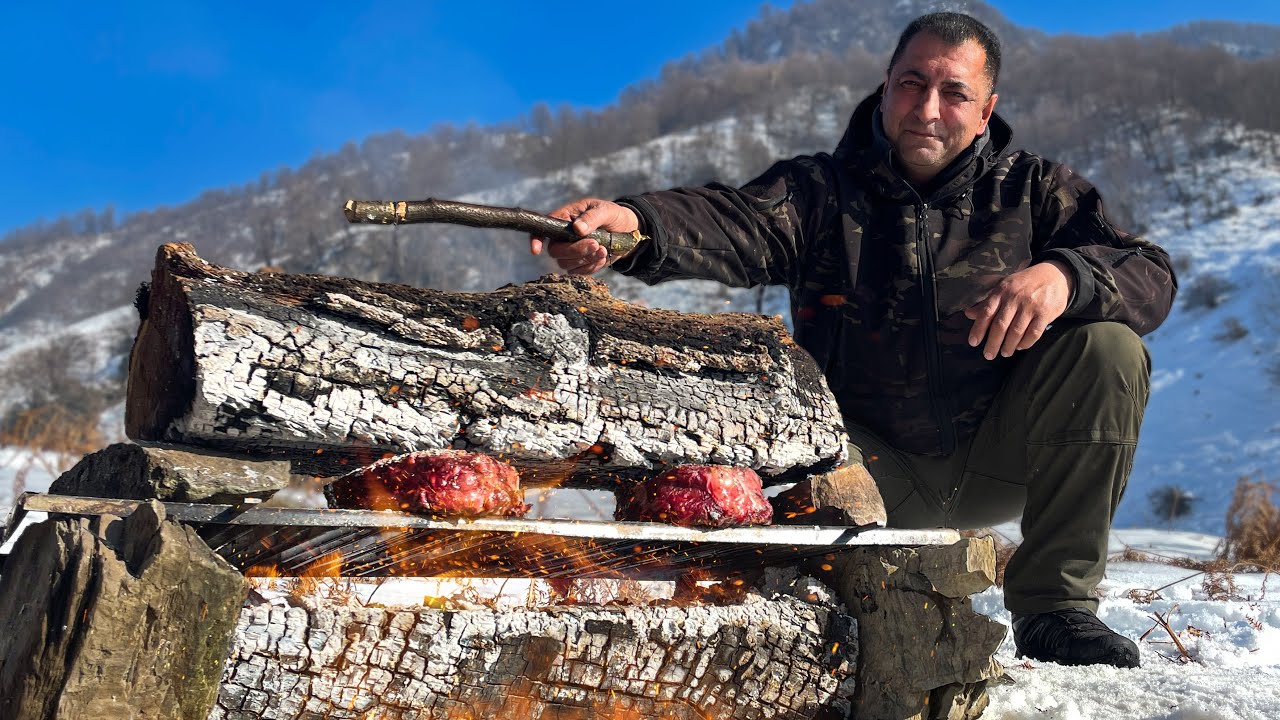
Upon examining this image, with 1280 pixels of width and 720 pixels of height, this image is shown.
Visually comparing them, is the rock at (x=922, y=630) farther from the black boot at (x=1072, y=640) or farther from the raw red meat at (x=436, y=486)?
the raw red meat at (x=436, y=486)

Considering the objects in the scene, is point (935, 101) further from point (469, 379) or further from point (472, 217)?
point (469, 379)

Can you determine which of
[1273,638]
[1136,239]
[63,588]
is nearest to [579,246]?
[63,588]

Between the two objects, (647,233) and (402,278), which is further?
(402,278)

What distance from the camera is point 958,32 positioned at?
2863 millimetres

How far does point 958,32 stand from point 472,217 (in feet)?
6.03

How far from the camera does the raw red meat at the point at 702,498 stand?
6.41 feet

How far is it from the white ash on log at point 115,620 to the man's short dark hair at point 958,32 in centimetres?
248

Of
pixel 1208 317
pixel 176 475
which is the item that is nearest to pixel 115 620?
pixel 176 475

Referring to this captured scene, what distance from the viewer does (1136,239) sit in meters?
2.82

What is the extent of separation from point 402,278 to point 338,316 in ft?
108

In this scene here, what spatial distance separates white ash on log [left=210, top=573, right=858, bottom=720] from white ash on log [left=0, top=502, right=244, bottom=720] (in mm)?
134

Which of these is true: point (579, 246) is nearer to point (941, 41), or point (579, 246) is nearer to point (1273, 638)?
point (941, 41)

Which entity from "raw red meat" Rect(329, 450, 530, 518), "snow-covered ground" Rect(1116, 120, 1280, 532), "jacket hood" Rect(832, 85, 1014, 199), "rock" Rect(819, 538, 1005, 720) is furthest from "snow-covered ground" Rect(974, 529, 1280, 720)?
"snow-covered ground" Rect(1116, 120, 1280, 532)

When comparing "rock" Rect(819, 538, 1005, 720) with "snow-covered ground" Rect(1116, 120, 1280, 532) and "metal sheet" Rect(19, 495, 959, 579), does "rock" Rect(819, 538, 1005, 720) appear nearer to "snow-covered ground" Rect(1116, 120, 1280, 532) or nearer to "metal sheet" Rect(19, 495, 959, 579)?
Result: "metal sheet" Rect(19, 495, 959, 579)
